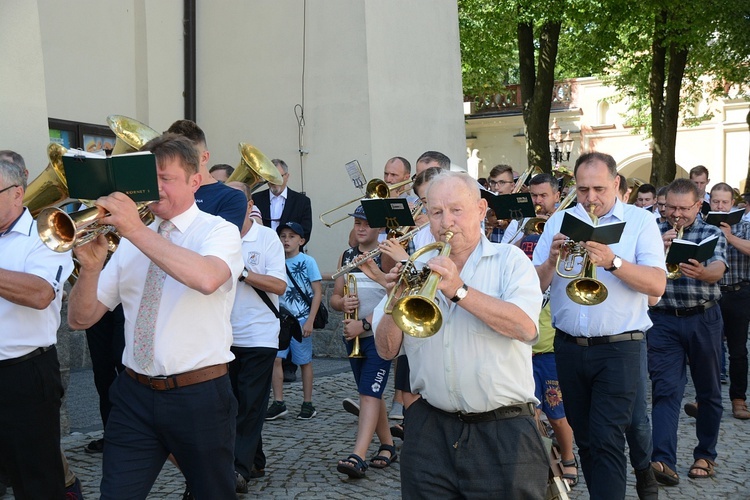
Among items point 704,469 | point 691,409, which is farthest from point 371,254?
point 691,409

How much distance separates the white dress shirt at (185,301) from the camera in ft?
13.6

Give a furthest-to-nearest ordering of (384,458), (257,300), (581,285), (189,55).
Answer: (189,55)
(384,458)
(257,300)
(581,285)

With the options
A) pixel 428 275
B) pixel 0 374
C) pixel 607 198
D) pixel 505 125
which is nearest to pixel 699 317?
pixel 607 198

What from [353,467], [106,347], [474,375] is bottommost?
[353,467]

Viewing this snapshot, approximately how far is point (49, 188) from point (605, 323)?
3.16 metres

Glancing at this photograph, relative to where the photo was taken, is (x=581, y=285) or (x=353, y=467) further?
(x=353, y=467)

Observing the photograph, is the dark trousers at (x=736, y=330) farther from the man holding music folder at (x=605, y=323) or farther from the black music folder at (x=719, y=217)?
the man holding music folder at (x=605, y=323)

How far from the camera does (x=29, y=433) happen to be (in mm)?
4715

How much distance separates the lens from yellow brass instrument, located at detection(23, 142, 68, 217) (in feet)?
17.6

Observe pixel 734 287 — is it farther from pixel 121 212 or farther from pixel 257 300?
pixel 121 212

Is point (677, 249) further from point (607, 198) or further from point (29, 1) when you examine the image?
point (29, 1)

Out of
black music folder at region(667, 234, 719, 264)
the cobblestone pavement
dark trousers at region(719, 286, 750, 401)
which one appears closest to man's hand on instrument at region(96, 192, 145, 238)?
the cobblestone pavement

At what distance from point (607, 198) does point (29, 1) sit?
16.6ft

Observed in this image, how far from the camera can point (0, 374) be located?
4.71 metres
